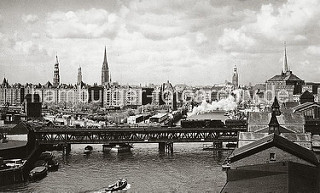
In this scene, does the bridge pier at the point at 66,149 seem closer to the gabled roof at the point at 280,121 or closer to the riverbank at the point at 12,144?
the riverbank at the point at 12,144

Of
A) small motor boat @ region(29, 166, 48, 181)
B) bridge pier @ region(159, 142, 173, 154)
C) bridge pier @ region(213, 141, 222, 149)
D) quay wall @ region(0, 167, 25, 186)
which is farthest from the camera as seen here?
bridge pier @ region(213, 141, 222, 149)

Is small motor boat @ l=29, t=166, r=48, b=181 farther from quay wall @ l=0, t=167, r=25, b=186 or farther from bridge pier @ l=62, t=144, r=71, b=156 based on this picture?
bridge pier @ l=62, t=144, r=71, b=156

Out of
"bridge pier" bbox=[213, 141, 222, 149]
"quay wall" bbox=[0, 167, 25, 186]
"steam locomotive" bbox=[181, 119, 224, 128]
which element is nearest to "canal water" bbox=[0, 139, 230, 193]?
"quay wall" bbox=[0, 167, 25, 186]

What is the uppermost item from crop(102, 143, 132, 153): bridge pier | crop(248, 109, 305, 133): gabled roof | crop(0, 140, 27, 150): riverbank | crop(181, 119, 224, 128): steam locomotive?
crop(248, 109, 305, 133): gabled roof

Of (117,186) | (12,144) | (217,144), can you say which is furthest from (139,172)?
(217,144)

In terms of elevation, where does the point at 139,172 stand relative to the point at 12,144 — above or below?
below

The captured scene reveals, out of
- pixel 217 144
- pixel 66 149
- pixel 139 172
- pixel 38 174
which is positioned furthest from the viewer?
pixel 217 144

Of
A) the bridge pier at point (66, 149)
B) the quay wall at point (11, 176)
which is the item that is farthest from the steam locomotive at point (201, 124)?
the quay wall at point (11, 176)

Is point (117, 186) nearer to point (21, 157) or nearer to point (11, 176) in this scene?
point (11, 176)
